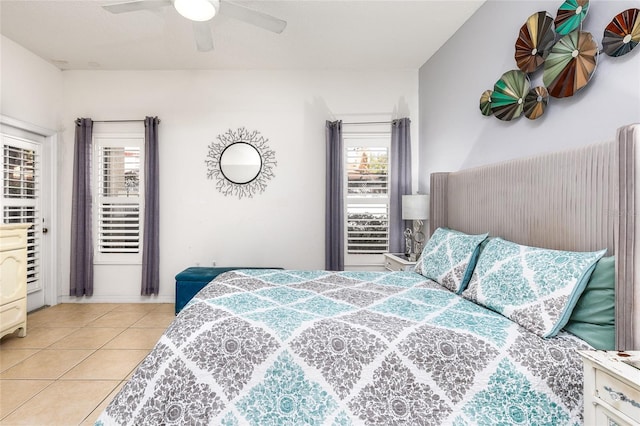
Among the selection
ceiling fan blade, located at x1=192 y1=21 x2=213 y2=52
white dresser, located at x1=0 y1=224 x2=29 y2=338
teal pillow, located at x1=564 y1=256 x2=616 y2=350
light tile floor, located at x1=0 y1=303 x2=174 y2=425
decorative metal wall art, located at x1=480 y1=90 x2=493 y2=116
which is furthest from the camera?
white dresser, located at x1=0 y1=224 x2=29 y2=338

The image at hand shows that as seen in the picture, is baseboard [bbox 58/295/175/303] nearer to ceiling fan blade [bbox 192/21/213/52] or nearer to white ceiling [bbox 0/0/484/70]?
white ceiling [bbox 0/0/484/70]

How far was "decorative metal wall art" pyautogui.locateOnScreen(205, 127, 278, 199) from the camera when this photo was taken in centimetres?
405

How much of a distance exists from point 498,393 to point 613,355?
41 cm

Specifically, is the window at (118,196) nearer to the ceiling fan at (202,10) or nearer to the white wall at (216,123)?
the white wall at (216,123)

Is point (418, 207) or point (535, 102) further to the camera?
point (418, 207)

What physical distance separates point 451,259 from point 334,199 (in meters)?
1.91

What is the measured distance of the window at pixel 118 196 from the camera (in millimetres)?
4070

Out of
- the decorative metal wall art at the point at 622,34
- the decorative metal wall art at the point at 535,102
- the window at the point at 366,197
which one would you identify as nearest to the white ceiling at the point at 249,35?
the window at the point at 366,197

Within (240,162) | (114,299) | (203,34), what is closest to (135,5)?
(203,34)

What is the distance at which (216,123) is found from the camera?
4.07 m

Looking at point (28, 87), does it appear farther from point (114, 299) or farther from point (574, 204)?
point (574, 204)

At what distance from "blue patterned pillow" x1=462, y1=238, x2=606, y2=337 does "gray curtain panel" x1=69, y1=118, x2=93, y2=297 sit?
13.8ft

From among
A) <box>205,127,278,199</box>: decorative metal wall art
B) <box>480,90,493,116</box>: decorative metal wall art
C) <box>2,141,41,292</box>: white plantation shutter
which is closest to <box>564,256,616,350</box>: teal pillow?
<box>480,90,493,116</box>: decorative metal wall art

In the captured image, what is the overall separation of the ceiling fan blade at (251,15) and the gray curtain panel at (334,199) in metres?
1.57
